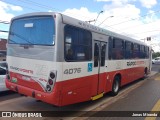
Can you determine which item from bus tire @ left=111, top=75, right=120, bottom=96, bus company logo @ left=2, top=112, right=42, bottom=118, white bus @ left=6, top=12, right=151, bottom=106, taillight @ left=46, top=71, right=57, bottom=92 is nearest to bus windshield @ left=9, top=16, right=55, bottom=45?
white bus @ left=6, top=12, right=151, bottom=106

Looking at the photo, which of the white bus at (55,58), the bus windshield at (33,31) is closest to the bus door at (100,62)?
the white bus at (55,58)

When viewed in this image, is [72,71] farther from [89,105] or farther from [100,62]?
[89,105]

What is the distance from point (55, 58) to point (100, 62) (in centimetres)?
293

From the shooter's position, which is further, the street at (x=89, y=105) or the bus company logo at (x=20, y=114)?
the street at (x=89, y=105)

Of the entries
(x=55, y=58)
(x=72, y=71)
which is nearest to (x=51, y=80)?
(x=55, y=58)

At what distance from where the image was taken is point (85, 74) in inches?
307

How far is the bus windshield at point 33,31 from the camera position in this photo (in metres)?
6.78

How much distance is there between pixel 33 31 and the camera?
7.23 metres

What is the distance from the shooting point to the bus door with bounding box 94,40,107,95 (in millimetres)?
8656

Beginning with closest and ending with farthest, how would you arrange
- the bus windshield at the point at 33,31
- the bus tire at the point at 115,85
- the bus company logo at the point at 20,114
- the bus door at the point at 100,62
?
the bus windshield at the point at 33,31 < the bus company logo at the point at 20,114 < the bus door at the point at 100,62 < the bus tire at the point at 115,85

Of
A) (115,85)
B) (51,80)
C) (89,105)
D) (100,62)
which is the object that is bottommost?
(89,105)

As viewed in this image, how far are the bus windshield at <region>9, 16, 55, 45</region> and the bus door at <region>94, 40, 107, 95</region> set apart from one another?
2300mm

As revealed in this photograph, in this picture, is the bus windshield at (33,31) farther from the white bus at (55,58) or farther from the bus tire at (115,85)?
the bus tire at (115,85)

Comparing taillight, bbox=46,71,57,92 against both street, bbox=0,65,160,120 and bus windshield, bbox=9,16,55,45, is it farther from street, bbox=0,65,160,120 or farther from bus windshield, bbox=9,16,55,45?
street, bbox=0,65,160,120
